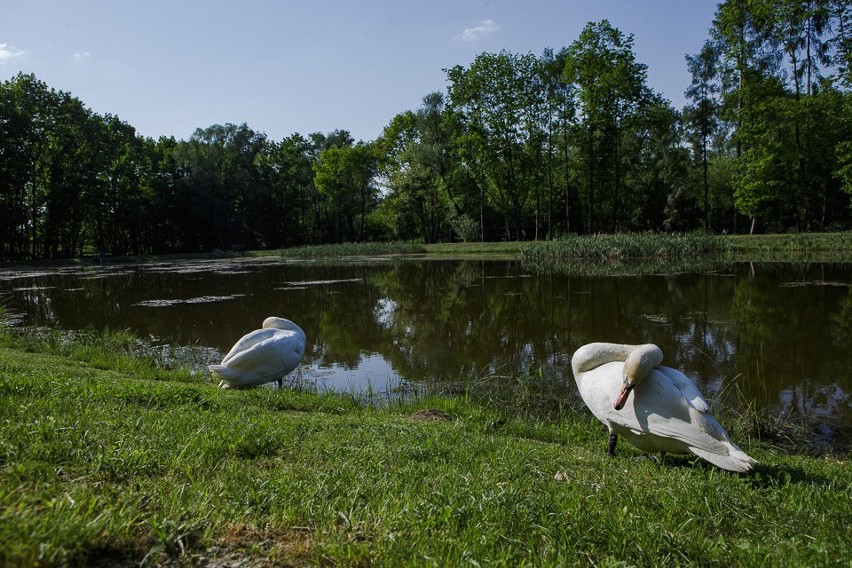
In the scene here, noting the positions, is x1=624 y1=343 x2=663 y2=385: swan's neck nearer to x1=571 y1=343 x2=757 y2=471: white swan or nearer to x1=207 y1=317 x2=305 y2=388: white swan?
x1=571 y1=343 x2=757 y2=471: white swan

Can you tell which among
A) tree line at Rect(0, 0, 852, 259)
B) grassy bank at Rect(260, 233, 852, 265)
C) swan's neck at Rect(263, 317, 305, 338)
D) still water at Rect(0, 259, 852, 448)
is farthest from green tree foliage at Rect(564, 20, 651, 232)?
swan's neck at Rect(263, 317, 305, 338)

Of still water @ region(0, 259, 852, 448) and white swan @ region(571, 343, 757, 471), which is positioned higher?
white swan @ region(571, 343, 757, 471)

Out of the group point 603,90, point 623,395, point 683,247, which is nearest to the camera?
point 623,395

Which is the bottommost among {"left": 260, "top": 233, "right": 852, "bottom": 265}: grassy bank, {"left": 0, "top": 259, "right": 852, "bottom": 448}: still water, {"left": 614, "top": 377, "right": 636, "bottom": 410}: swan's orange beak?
{"left": 0, "top": 259, "right": 852, "bottom": 448}: still water

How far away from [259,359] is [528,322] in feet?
25.4

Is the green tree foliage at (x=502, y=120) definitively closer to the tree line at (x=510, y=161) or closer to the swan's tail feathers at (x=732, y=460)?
the tree line at (x=510, y=161)

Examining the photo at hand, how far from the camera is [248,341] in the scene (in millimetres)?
8445

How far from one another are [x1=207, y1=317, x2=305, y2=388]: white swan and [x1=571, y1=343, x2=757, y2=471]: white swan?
190 inches

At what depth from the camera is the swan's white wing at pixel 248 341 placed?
827 centimetres

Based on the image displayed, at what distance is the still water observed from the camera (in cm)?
893

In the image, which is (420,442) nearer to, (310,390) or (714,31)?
(310,390)

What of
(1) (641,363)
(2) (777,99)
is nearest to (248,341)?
(1) (641,363)

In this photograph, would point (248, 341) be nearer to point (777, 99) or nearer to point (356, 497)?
point (356, 497)

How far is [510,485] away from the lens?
365 centimetres
